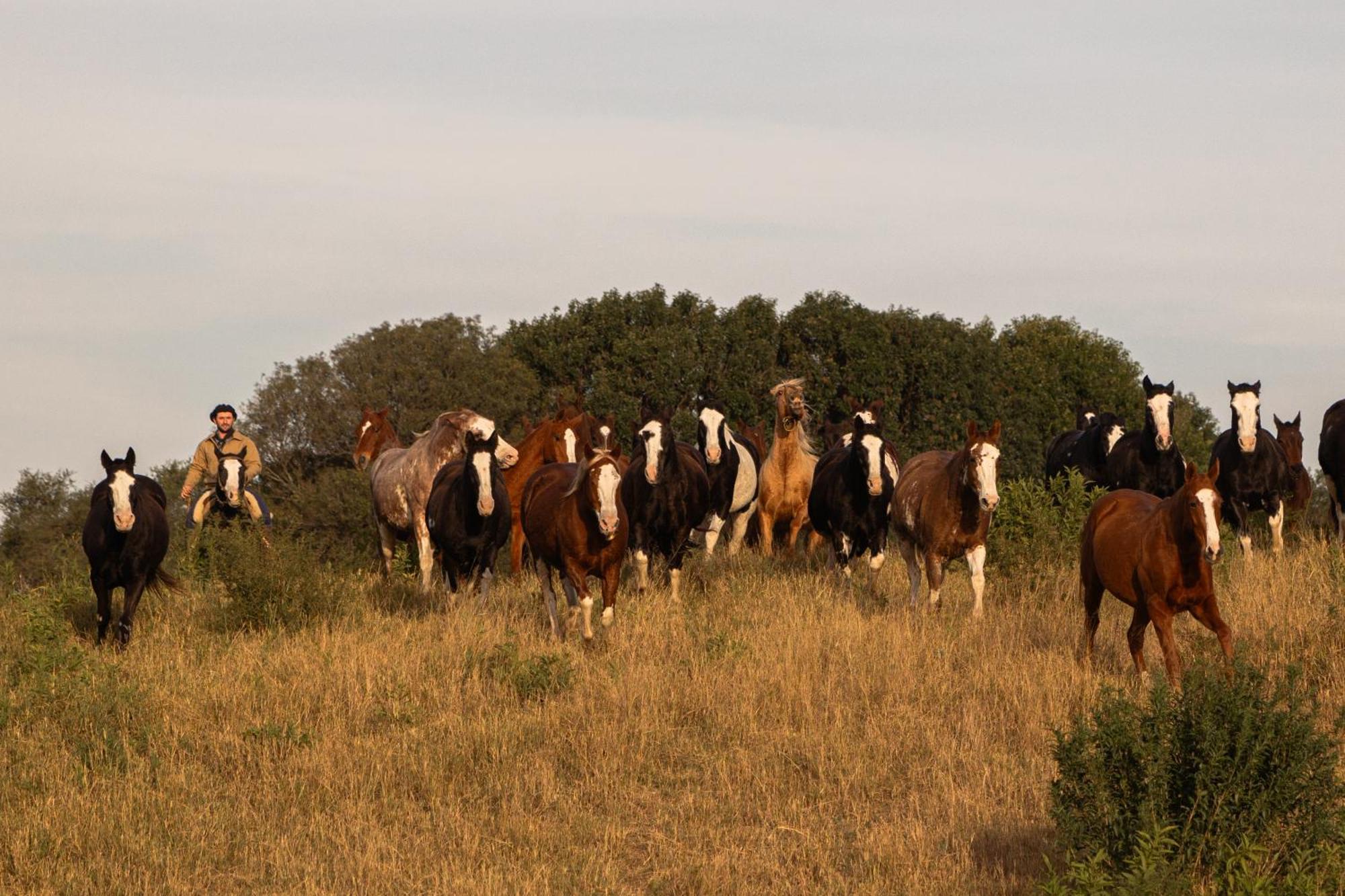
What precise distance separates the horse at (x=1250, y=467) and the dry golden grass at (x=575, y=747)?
3.58 meters

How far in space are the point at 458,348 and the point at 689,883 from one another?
3298 cm

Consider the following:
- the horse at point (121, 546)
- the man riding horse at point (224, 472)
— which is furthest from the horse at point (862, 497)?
the horse at point (121, 546)

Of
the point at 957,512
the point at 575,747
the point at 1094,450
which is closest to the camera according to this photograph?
the point at 575,747

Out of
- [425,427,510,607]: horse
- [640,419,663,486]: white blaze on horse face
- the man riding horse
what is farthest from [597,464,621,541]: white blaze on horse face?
the man riding horse

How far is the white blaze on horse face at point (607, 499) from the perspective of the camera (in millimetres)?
13133

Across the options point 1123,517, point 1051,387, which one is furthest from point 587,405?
point 1123,517

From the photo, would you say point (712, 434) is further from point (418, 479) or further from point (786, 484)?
point (418, 479)

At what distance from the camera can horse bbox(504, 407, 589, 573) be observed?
1847cm

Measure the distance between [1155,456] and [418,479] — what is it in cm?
915

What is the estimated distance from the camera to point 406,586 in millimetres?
17891

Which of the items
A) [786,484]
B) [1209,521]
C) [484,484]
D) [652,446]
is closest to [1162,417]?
[786,484]

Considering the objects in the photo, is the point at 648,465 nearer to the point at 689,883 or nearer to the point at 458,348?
the point at 689,883

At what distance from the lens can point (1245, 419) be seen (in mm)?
17938

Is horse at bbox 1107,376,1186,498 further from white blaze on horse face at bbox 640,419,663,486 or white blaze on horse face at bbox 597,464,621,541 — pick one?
white blaze on horse face at bbox 597,464,621,541
